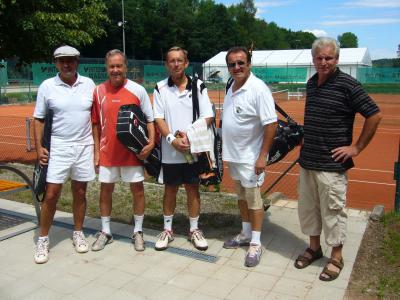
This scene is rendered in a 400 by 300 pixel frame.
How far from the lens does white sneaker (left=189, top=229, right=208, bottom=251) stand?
4.49 meters

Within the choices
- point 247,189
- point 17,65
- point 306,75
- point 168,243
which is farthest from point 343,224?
point 306,75

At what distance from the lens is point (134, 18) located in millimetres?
70500

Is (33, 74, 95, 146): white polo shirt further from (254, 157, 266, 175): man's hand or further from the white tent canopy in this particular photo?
the white tent canopy

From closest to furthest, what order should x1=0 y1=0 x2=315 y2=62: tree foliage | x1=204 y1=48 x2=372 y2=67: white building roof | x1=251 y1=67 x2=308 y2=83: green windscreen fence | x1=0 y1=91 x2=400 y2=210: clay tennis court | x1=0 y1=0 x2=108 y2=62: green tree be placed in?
x1=0 y1=0 x2=108 y2=62: green tree < x1=0 y1=0 x2=315 y2=62: tree foliage < x1=0 y1=91 x2=400 y2=210: clay tennis court < x1=251 y1=67 x2=308 y2=83: green windscreen fence < x1=204 y1=48 x2=372 y2=67: white building roof

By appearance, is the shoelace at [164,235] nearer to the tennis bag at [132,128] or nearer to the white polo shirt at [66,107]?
the tennis bag at [132,128]

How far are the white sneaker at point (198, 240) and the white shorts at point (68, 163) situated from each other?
122 cm

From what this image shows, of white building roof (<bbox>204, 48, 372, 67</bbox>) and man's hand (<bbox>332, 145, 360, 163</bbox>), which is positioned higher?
white building roof (<bbox>204, 48, 372, 67</bbox>)

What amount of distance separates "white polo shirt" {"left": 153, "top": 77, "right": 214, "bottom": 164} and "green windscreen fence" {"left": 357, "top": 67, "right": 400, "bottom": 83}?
103 feet

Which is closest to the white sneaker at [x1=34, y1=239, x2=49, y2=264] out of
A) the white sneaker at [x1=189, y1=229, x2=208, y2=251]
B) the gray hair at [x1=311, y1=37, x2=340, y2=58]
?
the white sneaker at [x1=189, y1=229, x2=208, y2=251]

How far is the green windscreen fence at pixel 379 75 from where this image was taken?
107 ft

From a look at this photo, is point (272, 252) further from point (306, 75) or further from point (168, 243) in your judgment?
point (306, 75)

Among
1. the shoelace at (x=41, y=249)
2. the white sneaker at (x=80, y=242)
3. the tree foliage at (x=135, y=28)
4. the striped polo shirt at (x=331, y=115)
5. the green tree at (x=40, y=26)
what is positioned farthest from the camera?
the tree foliage at (x=135, y=28)

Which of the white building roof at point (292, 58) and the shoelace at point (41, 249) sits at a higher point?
the white building roof at point (292, 58)

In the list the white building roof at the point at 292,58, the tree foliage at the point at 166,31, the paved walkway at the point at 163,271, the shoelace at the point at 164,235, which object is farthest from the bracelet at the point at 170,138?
the tree foliage at the point at 166,31
